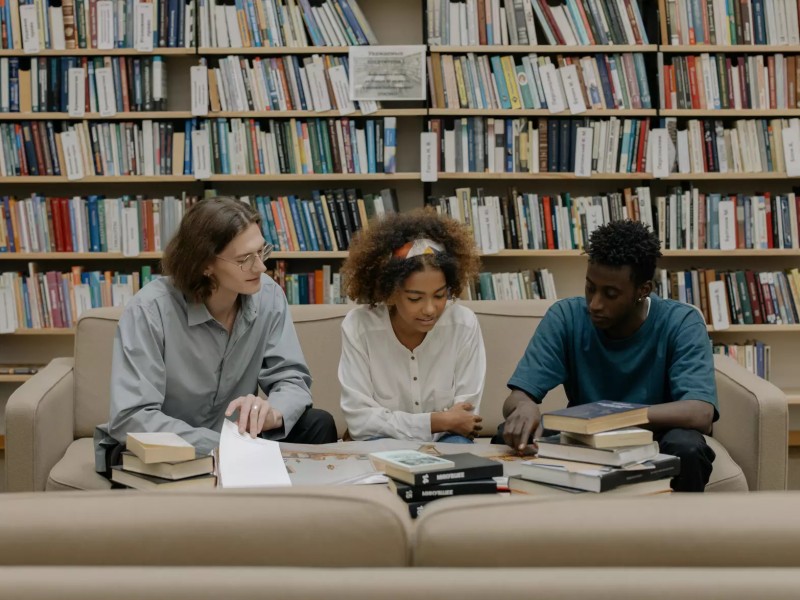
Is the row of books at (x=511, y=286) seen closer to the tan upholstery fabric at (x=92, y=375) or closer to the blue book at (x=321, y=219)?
the blue book at (x=321, y=219)

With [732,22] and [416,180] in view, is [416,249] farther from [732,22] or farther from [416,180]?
[732,22]

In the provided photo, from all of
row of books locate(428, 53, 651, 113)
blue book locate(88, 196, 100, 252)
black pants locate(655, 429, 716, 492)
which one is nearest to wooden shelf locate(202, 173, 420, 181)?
row of books locate(428, 53, 651, 113)

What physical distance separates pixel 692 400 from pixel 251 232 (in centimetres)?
114

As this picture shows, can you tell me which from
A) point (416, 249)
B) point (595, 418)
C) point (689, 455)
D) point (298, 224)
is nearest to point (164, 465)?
point (595, 418)

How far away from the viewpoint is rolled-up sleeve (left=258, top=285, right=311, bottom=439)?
229 centimetres

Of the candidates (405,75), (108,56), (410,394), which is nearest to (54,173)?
(108,56)

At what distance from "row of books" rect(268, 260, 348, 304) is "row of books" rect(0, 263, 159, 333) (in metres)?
0.62

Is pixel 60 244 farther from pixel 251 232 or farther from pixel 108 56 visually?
pixel 251 232

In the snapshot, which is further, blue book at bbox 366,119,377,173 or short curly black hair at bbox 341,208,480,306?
blue book at bbox 366,119,377,173

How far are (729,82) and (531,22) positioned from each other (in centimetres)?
86

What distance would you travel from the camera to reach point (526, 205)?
149 inches

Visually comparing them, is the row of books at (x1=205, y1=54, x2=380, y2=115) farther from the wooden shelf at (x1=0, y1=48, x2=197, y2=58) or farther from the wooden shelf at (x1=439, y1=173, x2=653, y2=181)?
the wooden shelf at (x1=439, y1=173, x2=653, y2=181)

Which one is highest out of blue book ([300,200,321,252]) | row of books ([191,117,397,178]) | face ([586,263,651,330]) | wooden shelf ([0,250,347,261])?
row of books ([191,117,397,178])

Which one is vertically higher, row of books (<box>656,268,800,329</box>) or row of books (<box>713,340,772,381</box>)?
row of books (<box>656,268,800,329</box>)
